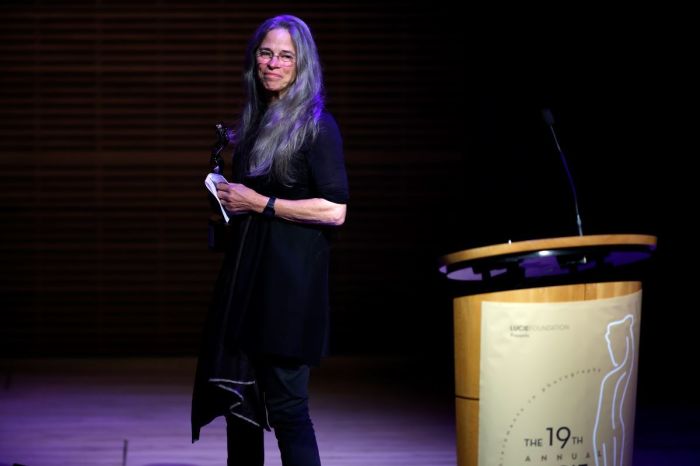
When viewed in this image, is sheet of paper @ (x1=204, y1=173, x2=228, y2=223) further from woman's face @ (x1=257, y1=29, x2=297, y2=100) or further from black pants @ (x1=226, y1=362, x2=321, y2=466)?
black pants @ (x1=226, y1=362, x2=321, y2=466)

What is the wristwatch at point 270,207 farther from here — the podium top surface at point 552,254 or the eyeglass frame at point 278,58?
the podium top surface at point 552,254

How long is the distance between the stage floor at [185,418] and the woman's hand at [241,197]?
60.8 inches

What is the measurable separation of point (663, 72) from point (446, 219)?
Answer: 64.0 inches

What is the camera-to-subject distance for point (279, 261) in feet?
8.20

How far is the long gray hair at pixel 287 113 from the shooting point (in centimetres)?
248

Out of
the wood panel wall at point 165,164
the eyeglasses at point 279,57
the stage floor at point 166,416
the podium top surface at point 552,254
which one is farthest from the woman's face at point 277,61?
the wood panel wall at point 165,164

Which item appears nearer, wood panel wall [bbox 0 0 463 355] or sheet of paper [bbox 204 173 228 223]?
sheet of paper [bbox 204 173 228 223]

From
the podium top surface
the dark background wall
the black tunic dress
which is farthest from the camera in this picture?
the dark background wall

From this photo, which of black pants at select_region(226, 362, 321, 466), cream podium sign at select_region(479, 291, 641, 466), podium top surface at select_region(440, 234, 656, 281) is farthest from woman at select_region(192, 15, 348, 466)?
cream podium sign at select_region(479, 291, 641, 466)

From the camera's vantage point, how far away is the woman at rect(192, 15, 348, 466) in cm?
248

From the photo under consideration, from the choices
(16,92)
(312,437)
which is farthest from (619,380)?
(16,92)

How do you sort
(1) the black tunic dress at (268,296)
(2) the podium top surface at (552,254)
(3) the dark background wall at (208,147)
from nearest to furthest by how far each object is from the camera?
(2) the podium top surface at (552,254)
(1) the black tunic dress at (268,296)
(3) the dark background wall at (208,147)

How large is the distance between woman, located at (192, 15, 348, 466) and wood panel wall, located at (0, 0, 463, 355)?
3.75m

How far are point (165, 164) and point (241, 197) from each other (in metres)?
3.94
